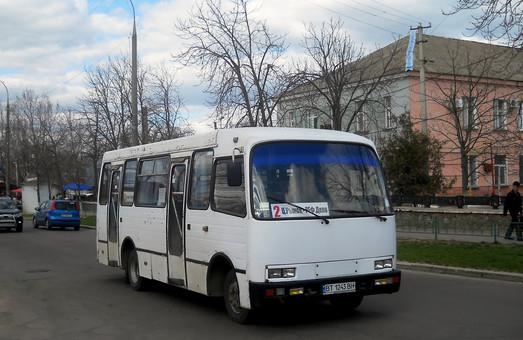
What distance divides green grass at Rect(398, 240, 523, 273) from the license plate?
6.18 m

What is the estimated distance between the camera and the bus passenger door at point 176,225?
1027 cm

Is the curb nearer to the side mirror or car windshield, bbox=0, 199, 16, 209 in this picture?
the side mirror

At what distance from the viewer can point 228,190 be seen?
29.3 feet

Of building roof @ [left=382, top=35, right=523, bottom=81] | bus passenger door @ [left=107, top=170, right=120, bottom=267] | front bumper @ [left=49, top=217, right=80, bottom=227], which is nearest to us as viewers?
bus passenger door @ [left=107, top=170, right=120, bottom=267]

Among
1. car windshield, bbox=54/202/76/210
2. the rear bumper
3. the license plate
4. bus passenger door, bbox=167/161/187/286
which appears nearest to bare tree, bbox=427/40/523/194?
car windshield, bbox=54/202/76/210

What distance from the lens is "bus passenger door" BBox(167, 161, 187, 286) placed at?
1027 cm

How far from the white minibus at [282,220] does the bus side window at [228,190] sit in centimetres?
1

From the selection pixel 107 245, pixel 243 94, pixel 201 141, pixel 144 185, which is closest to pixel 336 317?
pixel 201 141

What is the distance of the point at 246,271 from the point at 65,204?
30.1m

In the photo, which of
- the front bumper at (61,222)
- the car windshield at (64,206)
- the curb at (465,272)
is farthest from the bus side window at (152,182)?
the car windshield at (64,206)

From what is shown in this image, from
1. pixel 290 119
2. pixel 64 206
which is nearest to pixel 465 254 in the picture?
pixel 290 119

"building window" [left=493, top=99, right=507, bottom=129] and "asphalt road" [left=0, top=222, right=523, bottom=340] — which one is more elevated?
"building window" [left=493, top=99, right=507, bottom=129]

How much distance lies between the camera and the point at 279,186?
8.40 meters

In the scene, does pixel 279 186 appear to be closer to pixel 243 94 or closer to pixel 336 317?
pixel 336 317
